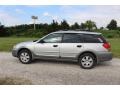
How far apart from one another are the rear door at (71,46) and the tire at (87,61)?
A: 0.33m

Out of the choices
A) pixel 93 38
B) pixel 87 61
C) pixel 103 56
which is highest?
pixel 93 38

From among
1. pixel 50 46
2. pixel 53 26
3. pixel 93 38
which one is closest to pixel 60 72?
pixel 50 46

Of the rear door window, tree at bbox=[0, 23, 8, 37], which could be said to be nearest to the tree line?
tree at bbox=[0, 23, 8, 37]

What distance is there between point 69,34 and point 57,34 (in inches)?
21.2

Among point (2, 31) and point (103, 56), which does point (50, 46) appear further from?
point (2, 31)

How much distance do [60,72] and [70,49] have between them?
1519 millimetres

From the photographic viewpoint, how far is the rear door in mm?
10758

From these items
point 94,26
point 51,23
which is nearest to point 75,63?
point 51,23

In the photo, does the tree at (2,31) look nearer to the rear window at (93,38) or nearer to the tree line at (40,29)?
the tree line at (40,29)

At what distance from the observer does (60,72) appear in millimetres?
9625

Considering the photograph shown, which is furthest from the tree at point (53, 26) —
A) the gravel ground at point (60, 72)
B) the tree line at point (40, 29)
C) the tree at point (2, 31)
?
the gravel ground at point (60, 72)

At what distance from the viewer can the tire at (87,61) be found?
10.6 metres

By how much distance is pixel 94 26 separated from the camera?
78188mm
